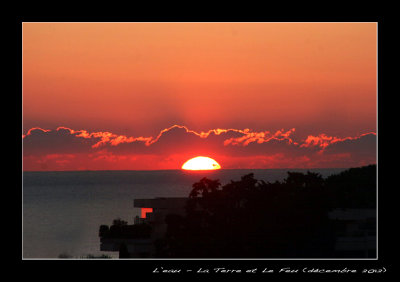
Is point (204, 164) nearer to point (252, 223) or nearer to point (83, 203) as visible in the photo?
point (252, 223)

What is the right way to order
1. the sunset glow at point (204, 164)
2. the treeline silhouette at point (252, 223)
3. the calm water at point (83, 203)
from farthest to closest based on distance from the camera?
the calm water at point (83, 203) → the sunset glow at point (204, 164) → the treeline silhouette at point (252, 223)

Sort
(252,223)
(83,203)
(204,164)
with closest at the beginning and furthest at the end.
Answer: (252,223) → (204,164) → (83,203)

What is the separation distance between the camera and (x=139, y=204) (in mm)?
28672

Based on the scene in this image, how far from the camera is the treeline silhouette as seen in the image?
23266 mm

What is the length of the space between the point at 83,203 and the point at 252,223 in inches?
4064

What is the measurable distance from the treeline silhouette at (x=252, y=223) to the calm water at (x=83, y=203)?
Result: 3795 cm

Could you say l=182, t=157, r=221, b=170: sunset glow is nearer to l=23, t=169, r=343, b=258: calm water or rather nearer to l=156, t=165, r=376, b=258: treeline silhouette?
l=23, t=169, r=343, b=258: calm water

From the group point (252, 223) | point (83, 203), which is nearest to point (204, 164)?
point (252, 223)

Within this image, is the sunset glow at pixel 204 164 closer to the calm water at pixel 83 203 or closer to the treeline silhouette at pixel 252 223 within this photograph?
the calm water at pixel 83 203

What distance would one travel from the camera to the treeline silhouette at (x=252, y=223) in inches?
916

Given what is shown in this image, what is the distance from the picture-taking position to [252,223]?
2425 cm

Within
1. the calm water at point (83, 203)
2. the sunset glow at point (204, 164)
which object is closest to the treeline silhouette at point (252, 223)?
the sunset glow at point (204, 164)

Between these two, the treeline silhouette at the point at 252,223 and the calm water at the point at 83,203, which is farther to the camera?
the calm water at the point at 83,203
